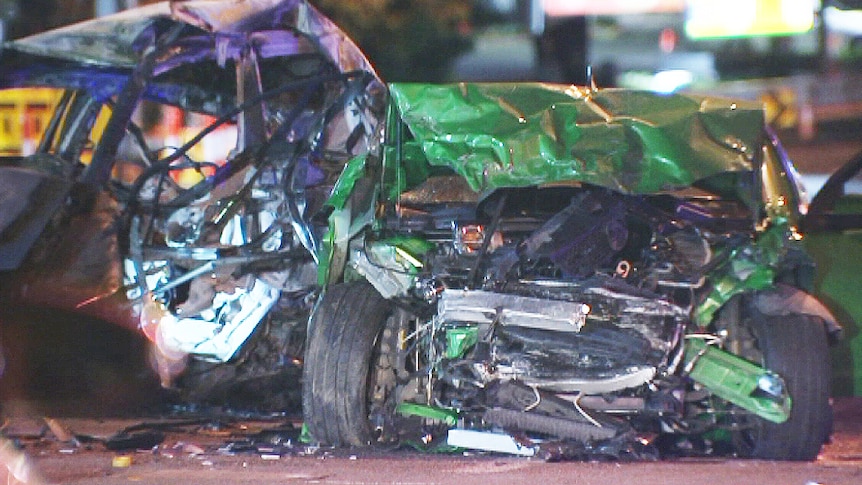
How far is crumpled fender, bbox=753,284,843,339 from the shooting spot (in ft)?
23.5

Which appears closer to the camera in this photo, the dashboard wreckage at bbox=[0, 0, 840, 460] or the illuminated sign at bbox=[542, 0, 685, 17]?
the dashboard wreckage at bbox=[0, 0, 840, 460]

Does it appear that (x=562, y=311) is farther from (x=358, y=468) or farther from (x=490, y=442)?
(x=358, y=468)

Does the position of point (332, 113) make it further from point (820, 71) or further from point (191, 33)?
point (820, 71)

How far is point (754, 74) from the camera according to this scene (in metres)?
39.8

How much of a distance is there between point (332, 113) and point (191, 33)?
106cm

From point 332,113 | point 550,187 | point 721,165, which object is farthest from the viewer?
point 332,113

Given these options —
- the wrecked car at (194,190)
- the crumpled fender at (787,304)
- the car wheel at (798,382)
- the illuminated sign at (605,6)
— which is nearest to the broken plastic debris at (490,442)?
the car wheel at (798,382)

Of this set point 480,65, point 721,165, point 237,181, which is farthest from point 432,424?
point 480,65

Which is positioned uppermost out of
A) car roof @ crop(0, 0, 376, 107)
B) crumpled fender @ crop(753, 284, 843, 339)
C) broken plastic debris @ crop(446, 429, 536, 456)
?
car roof @ crop(0, 0, 376, 107)

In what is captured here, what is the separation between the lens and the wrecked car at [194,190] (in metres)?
8.65

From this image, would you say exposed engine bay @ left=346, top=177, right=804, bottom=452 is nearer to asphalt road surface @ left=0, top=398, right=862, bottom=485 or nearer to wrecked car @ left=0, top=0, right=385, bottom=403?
asphalt road surface @ left=0, top=398, right=862, bottom=485

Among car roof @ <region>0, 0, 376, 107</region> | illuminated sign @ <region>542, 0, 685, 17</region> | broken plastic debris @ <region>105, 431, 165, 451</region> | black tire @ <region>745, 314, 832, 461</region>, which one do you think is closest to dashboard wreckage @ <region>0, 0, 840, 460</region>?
black tire @ <region>745, 314, 832, 461</region>

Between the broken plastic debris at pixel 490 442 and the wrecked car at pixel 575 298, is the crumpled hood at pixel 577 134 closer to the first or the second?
the wrecked car at pixel 575 298

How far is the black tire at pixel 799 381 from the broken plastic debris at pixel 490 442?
44.6 inches
